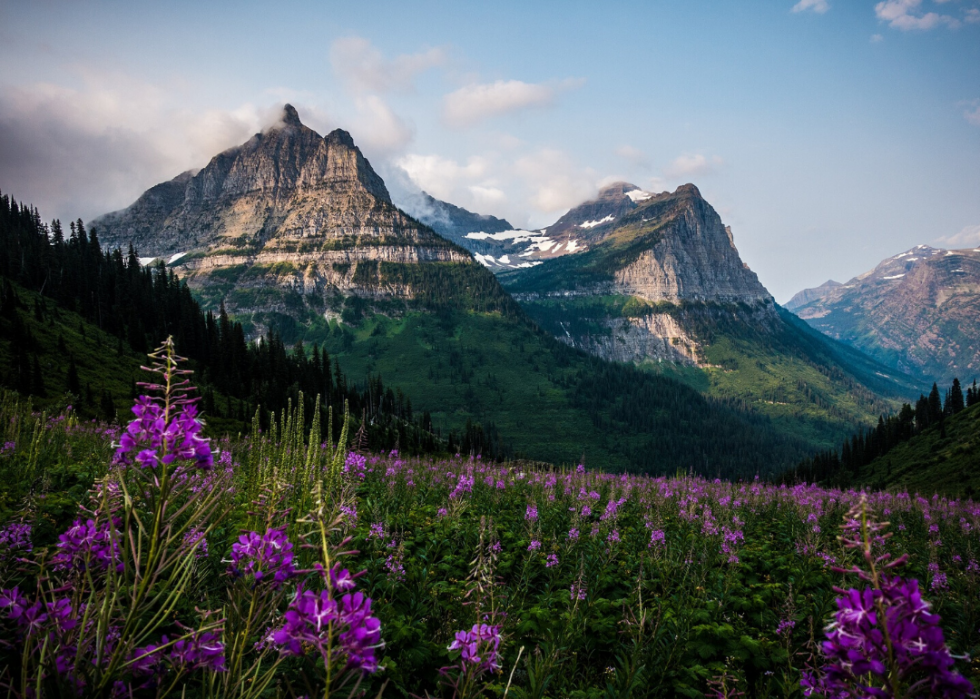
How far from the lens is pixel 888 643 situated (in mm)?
1769

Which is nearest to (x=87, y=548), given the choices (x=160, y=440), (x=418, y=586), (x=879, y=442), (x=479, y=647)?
(x=160, y=440)

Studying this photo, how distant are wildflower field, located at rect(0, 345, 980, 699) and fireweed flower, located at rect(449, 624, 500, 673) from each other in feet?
0.05

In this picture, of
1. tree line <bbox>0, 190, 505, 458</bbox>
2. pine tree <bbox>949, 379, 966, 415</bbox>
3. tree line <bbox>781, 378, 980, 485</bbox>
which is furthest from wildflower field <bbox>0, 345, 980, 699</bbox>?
pine tree <bbox>949, 379, 966, 415</bbox>

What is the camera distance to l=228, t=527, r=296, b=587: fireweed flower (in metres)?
2.21

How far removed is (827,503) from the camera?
16.6 meters

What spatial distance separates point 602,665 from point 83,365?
9248cm

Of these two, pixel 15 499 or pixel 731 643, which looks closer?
pixel 731 643

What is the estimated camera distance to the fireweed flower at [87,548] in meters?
2.43

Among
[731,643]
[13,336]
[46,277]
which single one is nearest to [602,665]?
[731,643]

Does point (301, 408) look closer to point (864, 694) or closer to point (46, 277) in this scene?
point (864, 694)

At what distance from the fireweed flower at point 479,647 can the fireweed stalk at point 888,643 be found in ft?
5.24

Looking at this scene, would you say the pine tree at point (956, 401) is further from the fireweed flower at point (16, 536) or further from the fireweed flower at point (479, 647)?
the fireweed flower at point (16, 536)

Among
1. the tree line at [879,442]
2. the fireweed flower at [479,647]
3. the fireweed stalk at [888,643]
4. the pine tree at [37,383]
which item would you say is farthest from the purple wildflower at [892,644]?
the tree line at [879,442]

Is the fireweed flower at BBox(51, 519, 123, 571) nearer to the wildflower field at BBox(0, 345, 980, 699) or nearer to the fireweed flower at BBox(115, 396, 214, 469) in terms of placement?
the wildflower field at BBox(0, 345, 980, 699)
